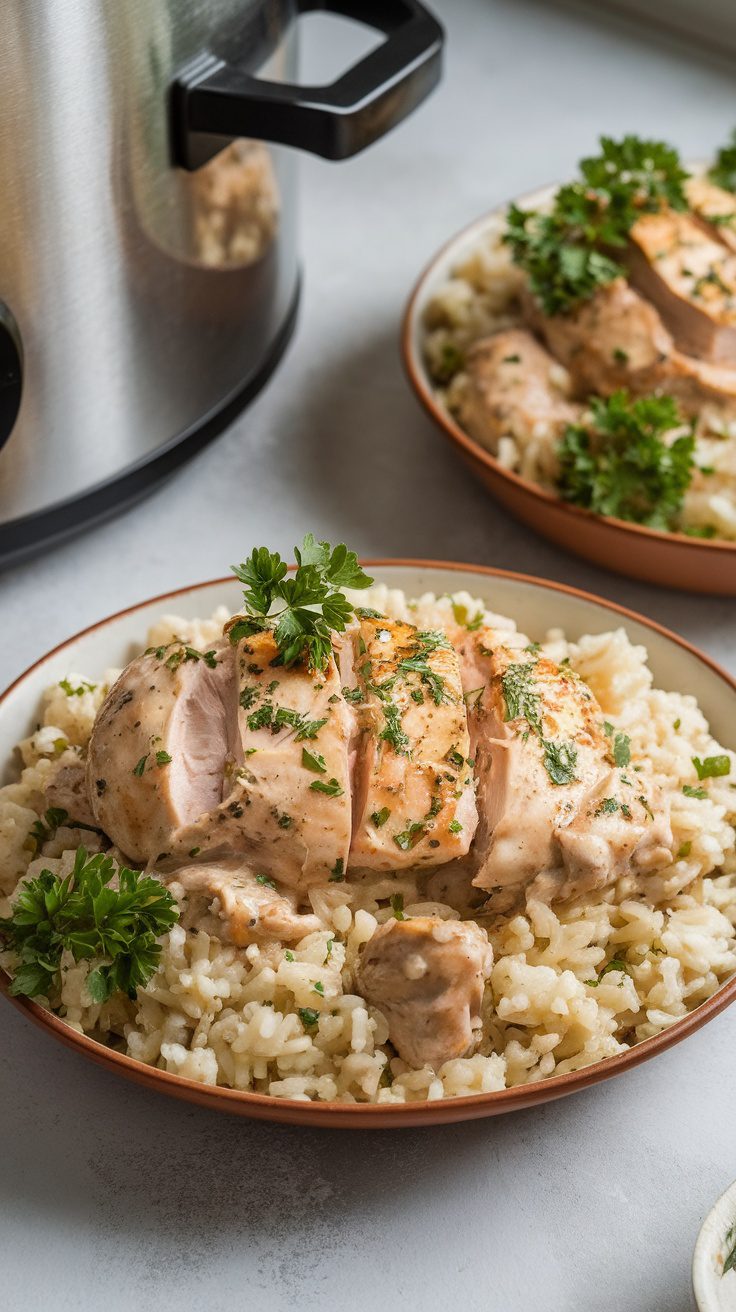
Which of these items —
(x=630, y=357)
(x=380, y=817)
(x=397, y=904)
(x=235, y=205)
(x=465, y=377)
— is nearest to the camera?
(x=380, y=817)

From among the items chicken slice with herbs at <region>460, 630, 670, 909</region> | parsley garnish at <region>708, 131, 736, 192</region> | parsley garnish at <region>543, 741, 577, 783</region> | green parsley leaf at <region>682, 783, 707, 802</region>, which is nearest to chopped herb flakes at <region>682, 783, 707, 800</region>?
green parsley leaf at <region>682, 783, 707, 802</region>

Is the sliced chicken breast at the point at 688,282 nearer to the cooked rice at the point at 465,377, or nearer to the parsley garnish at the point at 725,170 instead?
the cooked rice at the point at 465,377

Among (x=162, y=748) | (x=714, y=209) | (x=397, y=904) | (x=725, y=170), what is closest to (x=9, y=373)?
(x=162, y=748)

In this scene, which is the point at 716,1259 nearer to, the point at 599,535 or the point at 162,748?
the point at 162,748

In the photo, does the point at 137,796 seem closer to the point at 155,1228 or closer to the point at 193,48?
the point at 155,1228

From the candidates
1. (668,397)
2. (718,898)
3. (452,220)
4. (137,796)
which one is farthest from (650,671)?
(452,220)

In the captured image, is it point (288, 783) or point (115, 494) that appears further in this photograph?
A: point (115, 494)

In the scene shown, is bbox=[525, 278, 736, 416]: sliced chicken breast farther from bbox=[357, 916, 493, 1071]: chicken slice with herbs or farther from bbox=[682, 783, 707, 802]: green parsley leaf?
bbox=[357, 916, 493, 1071]: chicken slice with herbs
